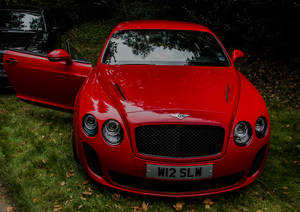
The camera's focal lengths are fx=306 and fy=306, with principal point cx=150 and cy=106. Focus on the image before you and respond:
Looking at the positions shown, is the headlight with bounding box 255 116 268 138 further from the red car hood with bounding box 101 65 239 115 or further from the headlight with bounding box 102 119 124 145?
the headlight with bounding box 102 119 124 145

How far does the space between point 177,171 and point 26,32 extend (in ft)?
16.0

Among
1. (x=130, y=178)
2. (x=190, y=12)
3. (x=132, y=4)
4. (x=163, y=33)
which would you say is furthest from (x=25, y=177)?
(x=132, y=4)

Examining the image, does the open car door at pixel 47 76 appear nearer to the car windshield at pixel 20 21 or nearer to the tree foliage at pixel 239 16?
the car windshield at pixel 20 21

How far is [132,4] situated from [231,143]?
391 inches

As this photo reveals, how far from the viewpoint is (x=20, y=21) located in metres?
6.37

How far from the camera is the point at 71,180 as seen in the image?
10.4 feet

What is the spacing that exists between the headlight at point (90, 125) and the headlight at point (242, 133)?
1.20 m

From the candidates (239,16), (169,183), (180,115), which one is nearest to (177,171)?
(169,183)

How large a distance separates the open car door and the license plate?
5.59 feet

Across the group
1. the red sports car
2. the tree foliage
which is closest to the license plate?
the red sports car

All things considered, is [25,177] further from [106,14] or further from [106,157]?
[106,14]

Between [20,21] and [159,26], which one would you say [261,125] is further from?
[20,21]

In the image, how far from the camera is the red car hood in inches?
106

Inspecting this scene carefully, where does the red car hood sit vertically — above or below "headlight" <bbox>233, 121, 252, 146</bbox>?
above
